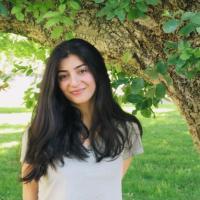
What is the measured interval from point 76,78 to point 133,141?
0.59 m

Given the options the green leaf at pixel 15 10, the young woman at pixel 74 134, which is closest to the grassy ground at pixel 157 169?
the young woman at pixel 74 134

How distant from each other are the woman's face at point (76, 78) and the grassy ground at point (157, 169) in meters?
2.85

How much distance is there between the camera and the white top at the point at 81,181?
100 inches

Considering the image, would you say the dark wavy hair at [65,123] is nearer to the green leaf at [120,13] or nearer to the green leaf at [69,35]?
the green leaf at [69,35]

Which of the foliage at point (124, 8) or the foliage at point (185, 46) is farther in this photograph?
the foliage at point (124, 8)

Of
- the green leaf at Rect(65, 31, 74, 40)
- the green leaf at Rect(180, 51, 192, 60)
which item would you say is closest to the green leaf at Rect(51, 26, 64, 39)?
the green leaf at Rect(65, 31, 74, 40)

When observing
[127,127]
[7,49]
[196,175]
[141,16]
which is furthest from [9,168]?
[141,16]

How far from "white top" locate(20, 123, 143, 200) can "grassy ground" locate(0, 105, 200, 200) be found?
273 cm

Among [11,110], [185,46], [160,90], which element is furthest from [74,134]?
[11,110]

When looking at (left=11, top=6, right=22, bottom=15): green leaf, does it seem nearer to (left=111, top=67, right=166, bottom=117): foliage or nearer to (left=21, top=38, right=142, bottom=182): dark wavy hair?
(left=21, top=38, right=142, bottom=182): dark wavy hair

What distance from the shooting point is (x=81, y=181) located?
2.55m

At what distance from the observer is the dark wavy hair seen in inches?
102

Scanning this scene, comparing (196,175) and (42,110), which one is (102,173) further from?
(196,175)

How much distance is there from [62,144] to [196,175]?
5052 millimetres
